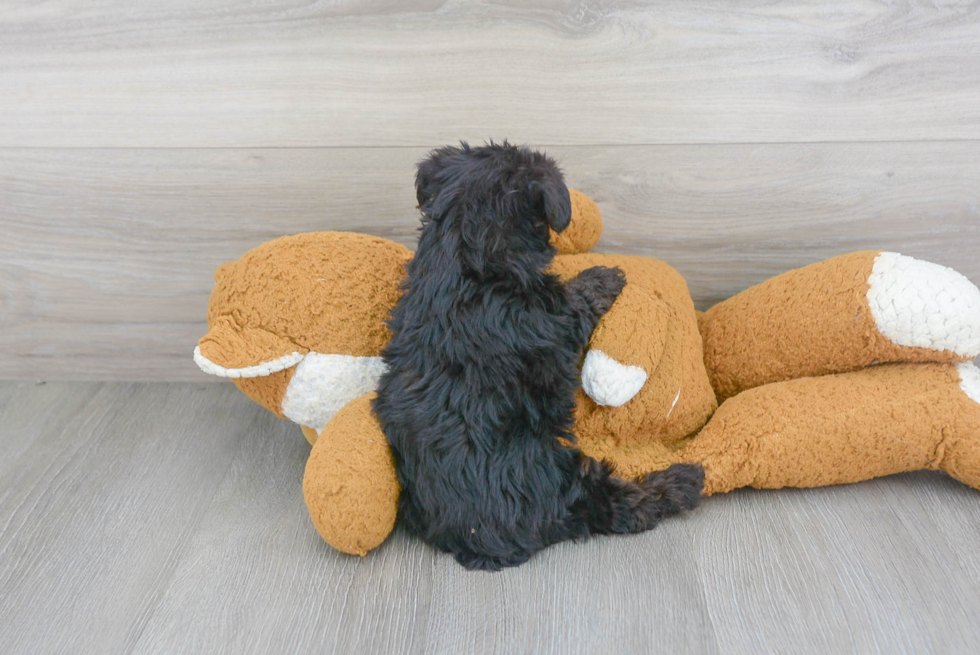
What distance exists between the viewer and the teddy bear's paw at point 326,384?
882mm

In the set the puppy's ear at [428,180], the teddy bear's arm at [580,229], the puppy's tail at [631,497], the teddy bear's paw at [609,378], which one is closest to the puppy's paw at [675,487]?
the puppy's tail at [631,497]

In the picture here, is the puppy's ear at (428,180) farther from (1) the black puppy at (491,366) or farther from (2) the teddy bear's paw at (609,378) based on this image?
(2) the teddy bear's paw at (609,378)

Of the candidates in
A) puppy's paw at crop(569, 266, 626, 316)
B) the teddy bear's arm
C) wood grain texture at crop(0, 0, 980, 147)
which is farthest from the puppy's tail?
wood grain texture at crop(0, 0, 980, 147)

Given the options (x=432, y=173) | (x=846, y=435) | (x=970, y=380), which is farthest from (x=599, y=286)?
(x=970, y=380)

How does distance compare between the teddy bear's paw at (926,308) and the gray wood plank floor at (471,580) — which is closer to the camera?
the gray wood plank floor at (471,580)

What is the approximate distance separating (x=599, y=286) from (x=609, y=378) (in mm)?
108

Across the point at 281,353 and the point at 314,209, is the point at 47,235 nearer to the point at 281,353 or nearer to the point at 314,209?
the point at 314,209

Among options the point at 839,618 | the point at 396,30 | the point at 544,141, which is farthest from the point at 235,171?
the point at 839,618

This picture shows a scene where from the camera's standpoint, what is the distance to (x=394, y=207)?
3.56 ft

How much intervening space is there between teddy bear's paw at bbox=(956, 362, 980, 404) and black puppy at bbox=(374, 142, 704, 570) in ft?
1.49

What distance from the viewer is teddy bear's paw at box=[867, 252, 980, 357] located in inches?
32.9

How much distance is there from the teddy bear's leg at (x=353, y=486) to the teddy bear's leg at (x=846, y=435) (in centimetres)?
27

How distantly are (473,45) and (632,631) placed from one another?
78 cm

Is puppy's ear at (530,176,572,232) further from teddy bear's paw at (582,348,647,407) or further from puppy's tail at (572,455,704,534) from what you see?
puppy's tail at (572,455,704,534)
